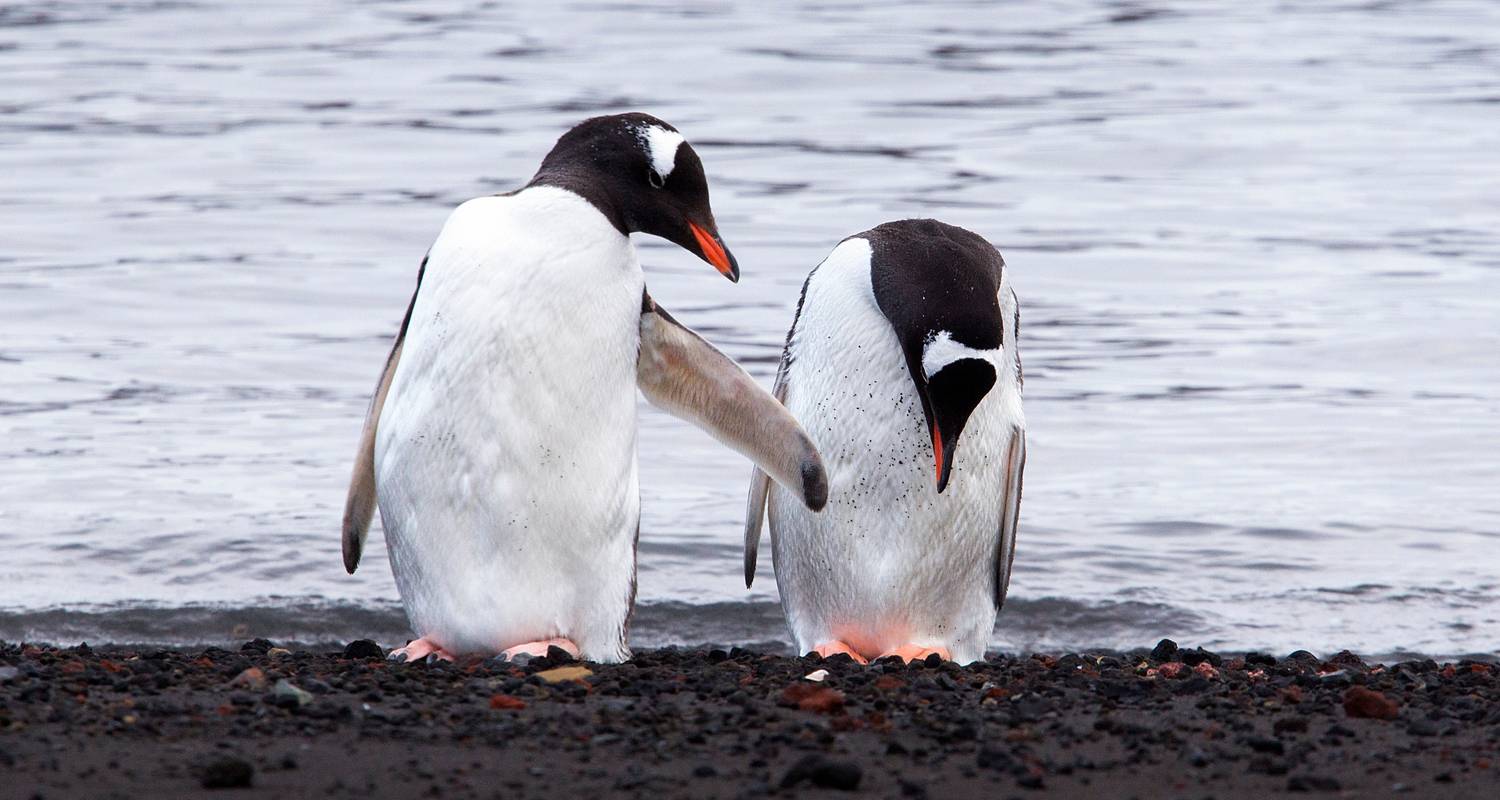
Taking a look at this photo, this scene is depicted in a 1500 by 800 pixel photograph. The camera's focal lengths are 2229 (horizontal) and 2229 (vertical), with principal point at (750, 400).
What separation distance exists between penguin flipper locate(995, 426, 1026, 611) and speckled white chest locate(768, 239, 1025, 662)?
33 millimetres

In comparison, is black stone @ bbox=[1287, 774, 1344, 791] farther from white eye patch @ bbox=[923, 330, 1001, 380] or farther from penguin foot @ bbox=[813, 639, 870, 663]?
penguin foot @ bbox=[813, 639, 870, 663]

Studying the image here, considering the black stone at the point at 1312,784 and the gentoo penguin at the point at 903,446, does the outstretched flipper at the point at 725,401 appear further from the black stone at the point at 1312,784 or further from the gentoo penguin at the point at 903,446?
the black stone at the point at 1312,784

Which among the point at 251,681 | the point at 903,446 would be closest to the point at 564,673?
the point at 251,681

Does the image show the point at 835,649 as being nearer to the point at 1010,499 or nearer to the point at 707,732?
the point at 1010,499

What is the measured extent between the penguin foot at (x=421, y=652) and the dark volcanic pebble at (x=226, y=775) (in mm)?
1813

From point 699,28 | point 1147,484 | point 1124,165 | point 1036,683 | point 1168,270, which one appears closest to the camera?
point 1036,683

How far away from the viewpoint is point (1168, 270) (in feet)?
46.7

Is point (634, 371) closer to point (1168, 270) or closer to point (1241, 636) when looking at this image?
point (1241, 636)

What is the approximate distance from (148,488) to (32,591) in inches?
53.0

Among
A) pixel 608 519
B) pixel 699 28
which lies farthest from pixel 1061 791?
pixel 699 28

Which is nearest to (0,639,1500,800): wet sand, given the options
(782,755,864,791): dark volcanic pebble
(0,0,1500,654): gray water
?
(782,755,864,791): dark volcanic pebble

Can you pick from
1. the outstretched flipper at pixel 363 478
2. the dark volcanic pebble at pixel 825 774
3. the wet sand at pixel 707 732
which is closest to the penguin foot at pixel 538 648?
the wet sand at pixel 707 732

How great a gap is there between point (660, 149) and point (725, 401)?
70 cm

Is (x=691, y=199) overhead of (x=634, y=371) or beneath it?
overhead
